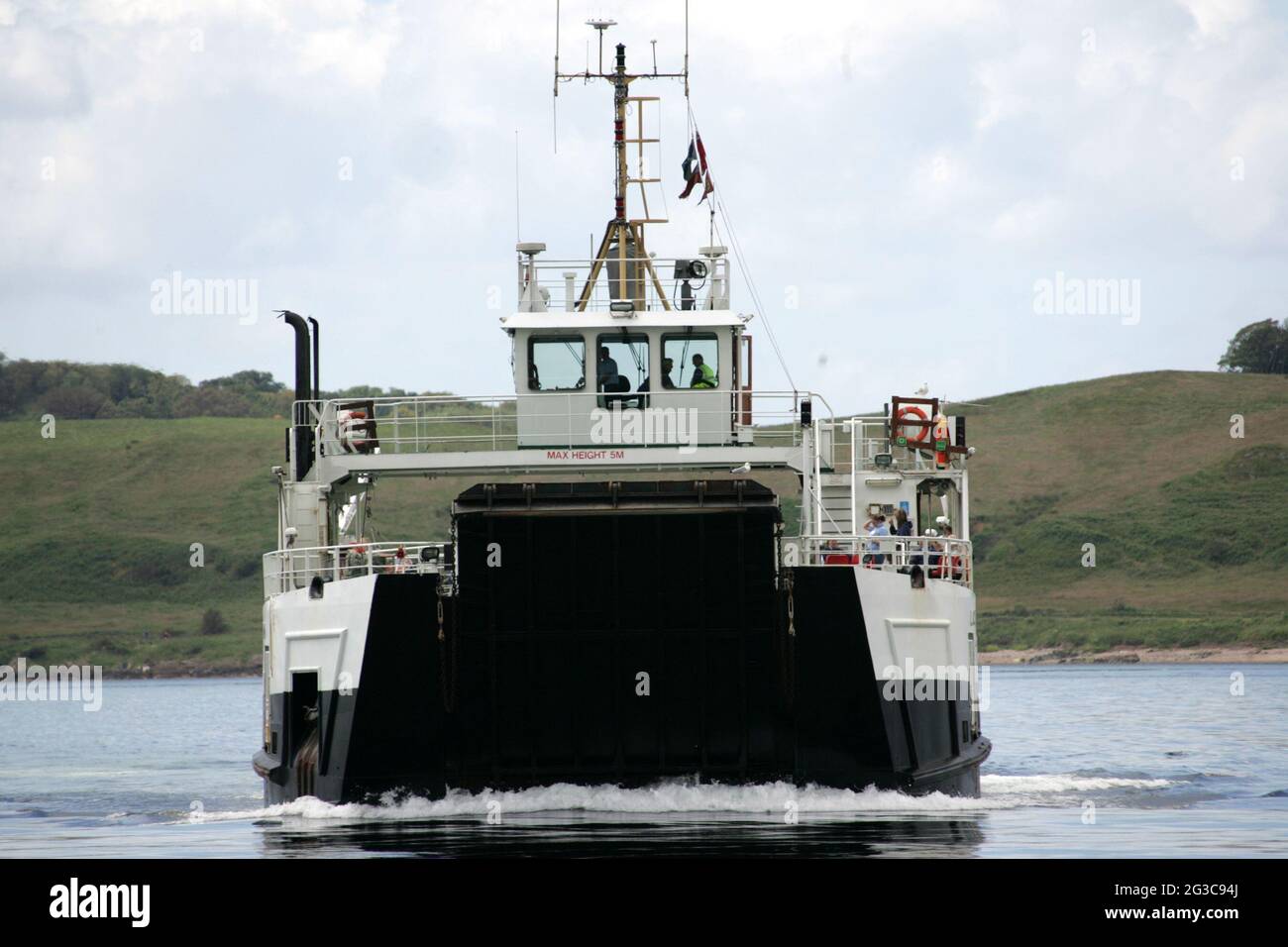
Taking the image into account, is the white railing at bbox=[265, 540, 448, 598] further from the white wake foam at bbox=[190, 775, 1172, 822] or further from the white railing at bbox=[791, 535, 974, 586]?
the white railing at bbox=[791, 535, 974, 586]

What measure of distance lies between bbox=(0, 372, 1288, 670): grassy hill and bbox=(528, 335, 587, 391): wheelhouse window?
213ft

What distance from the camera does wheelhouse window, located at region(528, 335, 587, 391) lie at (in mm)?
24766

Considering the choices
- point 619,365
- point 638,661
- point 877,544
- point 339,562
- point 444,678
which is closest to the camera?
point 444,678

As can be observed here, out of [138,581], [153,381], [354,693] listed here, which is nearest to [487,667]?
[354,693]

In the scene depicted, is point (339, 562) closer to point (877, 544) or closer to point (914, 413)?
point (877, 544)

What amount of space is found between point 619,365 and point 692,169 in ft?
16.4

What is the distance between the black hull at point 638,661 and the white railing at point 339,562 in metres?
0.80

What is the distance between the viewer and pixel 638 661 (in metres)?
20.2

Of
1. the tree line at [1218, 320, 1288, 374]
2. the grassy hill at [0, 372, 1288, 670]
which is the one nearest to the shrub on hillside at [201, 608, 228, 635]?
the grassy hill at [0, 372, 1288, 670]

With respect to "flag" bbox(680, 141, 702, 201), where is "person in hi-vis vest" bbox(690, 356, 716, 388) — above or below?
below

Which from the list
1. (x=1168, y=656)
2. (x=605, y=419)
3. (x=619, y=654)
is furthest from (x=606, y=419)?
(x=1168, y=656)
